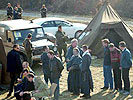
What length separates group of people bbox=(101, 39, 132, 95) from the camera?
33.0 feet

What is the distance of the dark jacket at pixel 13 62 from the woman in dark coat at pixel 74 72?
5.52 ft

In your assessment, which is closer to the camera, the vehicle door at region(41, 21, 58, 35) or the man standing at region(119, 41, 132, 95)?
the man standing at region(119, 41, 132, 95)

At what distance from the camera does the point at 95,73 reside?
13.0m

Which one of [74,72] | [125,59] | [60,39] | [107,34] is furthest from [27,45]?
[107,34]

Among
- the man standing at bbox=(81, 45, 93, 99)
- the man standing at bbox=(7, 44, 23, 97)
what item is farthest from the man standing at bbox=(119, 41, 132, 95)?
the man standing at bbox=(7, 44, 23, 97)

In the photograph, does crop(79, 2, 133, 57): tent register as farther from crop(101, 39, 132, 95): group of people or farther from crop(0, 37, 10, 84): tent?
crop(0, 37, 10, 84): tent

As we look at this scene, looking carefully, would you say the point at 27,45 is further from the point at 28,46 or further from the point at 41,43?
the point at 41,43

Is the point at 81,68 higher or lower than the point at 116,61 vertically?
lower

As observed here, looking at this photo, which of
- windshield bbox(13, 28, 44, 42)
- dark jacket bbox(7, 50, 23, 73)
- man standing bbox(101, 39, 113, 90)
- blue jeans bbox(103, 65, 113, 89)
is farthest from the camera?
windshield bbox(13, 28, 44, 42)

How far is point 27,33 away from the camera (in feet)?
46.0

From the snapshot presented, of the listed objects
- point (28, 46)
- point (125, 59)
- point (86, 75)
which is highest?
point (28, 46)

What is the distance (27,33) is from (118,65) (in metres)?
5.16

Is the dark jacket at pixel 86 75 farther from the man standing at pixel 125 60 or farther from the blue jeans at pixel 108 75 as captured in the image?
the man standing at pixel 125 60

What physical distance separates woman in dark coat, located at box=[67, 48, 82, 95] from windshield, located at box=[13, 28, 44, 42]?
411 cm
